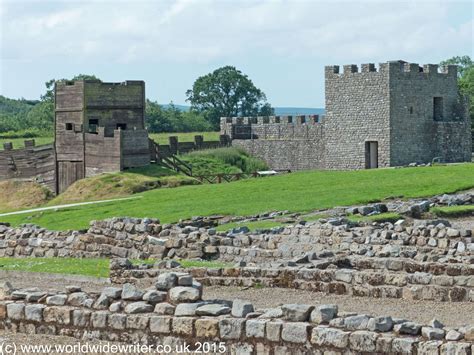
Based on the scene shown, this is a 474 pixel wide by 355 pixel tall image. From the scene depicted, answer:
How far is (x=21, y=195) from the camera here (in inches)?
2288

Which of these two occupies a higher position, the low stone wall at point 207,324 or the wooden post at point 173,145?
the wooden post at point 173,145

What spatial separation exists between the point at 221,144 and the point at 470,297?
4662 centimetres

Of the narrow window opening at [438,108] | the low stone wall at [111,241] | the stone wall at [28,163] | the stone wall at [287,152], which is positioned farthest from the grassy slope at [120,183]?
the low stone wall at [111,241]

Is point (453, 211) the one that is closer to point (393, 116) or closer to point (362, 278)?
point (362, 278)

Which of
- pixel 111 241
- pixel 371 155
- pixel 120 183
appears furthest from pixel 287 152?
pixel 111 241

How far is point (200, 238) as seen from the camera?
30.7 m

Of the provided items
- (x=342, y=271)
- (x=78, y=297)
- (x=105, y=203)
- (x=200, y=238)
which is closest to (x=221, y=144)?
(x=105, y=203)

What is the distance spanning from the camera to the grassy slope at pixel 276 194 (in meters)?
41.3

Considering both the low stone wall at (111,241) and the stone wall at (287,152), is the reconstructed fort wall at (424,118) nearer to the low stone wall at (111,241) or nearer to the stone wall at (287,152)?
the stone wall at (287,152)

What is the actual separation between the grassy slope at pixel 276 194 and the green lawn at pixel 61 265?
26.0 feet

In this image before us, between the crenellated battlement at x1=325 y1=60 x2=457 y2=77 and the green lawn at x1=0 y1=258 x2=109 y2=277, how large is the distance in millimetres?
29590

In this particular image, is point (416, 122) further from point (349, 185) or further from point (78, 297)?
point (78, 297)

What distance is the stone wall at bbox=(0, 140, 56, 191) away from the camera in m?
59.3

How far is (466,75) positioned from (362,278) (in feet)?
277
